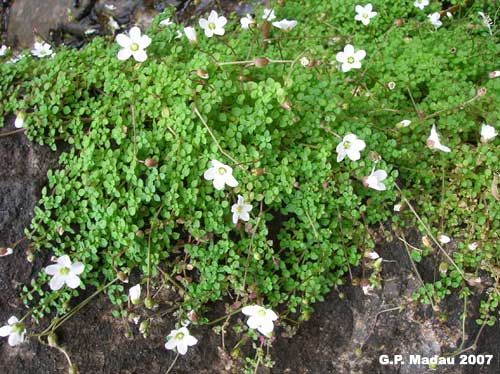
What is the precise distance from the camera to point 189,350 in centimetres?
240

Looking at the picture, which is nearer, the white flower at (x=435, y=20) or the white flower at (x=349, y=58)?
the white flower at (x=349, y=58)

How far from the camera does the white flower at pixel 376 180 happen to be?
2182 mm

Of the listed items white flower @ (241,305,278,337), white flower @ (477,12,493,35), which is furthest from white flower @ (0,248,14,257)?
white flower @ (477,12,493,35)

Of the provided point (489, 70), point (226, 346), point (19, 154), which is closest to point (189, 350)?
point (226, 346)

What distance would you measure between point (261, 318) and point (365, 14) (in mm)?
2012

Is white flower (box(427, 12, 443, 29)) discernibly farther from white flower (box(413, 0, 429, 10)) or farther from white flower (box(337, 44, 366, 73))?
white flower (box(337, 44, 366, 73))

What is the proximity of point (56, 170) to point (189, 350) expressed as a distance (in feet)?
3.50

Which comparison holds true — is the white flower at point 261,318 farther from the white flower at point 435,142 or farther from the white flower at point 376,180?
the white flower at point 435,142

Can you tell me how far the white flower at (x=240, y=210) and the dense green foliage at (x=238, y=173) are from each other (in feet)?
0.20

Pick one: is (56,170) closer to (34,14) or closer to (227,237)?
(227,237)

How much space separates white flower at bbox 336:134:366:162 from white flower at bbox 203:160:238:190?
491 millimetres

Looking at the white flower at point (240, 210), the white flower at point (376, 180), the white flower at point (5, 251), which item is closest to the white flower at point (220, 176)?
the white flower at point (240, 210)

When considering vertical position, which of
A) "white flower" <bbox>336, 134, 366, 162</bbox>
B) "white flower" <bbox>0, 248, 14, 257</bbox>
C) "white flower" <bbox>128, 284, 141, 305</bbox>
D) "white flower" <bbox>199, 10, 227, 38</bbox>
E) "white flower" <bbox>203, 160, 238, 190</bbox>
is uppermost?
Result: "white flower" <bbox>199, 10, 227, 38</bbox>

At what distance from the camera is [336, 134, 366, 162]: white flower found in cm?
219
